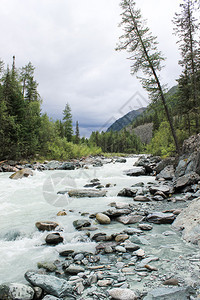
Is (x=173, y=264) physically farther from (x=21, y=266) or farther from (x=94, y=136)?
(x=94, y=136)

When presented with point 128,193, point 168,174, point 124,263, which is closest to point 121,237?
point 124,263

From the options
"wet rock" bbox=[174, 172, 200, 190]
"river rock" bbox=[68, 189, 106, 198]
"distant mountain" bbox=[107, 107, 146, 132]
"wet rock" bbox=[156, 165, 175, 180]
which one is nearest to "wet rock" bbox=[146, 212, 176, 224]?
"river rock" bbox=[68, 189, 106, 198]

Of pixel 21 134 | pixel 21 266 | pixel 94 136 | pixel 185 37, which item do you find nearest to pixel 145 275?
pixel 21 266

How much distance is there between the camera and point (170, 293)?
213 cm

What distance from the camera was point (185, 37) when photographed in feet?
57.0

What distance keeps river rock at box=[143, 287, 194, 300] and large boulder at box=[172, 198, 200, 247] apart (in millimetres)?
1734

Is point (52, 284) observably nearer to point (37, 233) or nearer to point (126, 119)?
point (37, 233)

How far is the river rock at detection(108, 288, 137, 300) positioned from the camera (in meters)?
2.18

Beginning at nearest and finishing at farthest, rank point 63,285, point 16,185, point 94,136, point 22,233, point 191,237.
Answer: point 63,285 < point 191,237 < point 22,233 < point 16,185 < point 94,136

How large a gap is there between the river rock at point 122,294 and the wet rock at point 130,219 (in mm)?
2979

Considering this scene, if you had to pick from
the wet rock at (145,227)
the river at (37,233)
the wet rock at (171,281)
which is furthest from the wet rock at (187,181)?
the wet rock at (171,281)

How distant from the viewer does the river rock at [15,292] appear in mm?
2246

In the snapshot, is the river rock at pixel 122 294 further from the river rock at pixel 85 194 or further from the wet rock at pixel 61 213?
the river rock at pixel 85 194

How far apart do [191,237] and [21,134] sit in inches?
977
